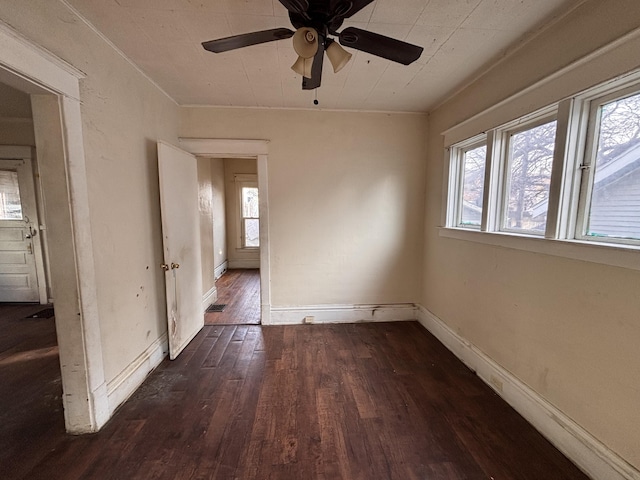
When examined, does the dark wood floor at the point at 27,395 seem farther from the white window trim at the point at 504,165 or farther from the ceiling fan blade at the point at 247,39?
the white window trim at the point at 504,165

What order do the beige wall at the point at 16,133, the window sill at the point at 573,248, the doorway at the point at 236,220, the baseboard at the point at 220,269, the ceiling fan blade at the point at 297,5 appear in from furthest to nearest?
the doorway at the point at 236,220, the baseboard at the point at 220,269, the beige wall at the point at 16,133, the window sill at the point at 573,248, the ceiling fan blade at the point at 297,5

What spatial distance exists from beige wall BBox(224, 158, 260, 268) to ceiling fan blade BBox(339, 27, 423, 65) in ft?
17.3

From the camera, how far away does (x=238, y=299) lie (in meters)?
4.22

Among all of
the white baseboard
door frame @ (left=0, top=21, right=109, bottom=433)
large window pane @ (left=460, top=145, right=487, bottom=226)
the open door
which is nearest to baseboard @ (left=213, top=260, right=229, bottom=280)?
the white baseboard

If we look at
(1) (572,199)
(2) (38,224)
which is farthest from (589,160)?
(2) (38,224)

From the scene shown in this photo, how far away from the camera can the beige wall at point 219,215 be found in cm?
557

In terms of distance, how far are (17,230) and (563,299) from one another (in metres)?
5.85

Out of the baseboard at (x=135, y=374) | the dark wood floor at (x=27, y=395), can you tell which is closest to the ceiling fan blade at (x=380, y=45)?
the baseboard at (x=135, y=374)

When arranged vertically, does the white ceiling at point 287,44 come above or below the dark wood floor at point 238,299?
above

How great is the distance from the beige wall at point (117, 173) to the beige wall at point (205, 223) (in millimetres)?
1209

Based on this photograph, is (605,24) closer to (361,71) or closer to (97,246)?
(361,71)

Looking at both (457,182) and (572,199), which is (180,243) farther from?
(572,199)

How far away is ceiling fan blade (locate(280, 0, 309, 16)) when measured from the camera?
1101 millimetres

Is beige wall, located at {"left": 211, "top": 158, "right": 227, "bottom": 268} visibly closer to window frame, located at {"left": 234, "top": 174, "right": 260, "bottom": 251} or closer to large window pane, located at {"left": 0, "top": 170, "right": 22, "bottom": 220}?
window frame, located at {"left": 234, "top": 174, "right": 260, "bottom": 251}
